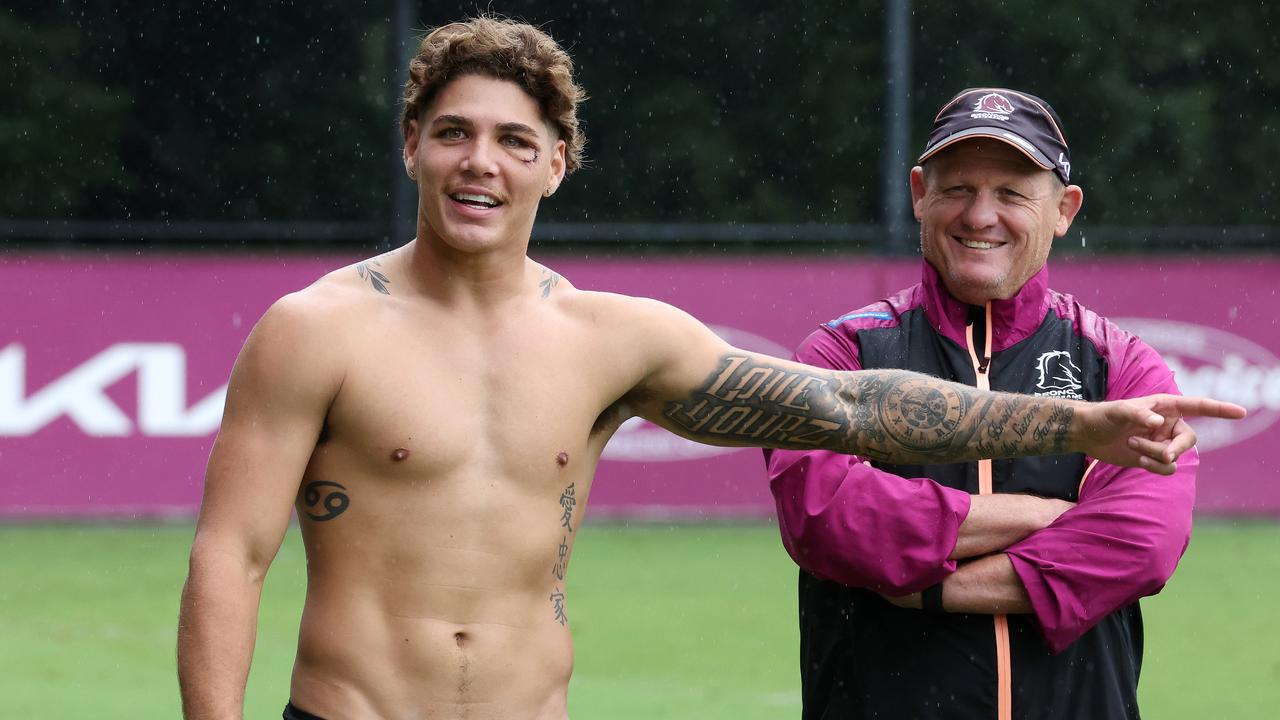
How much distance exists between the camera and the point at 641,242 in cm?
1548

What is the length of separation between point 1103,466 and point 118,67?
16.2m

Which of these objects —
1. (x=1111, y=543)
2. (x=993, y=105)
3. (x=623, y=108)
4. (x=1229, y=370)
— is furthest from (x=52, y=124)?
(x=1111, y=543)

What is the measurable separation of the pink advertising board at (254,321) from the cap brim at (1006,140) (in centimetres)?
822

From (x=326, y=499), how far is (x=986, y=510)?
4.45 feet

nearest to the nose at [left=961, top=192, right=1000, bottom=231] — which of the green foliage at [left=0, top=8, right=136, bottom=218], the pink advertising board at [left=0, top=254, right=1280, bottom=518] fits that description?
the pink advertising board at [left=0, top=254, right=1280, bottom=518]

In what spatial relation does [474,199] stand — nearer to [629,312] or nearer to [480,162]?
[480,162]

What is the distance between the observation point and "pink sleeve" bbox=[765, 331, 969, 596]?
142 inches

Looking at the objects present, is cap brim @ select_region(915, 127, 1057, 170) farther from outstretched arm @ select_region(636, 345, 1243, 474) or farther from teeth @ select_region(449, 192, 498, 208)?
teeth @ select_region(449, 192, 498, 208)

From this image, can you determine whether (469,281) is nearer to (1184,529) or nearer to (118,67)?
(1184,529)

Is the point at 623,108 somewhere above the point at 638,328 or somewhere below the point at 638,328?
above

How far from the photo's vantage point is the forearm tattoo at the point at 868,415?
3613 mm

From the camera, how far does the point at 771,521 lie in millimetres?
12477

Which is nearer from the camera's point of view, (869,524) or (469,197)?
(469,197)

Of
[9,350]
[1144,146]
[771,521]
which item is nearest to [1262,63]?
[1144,146]
